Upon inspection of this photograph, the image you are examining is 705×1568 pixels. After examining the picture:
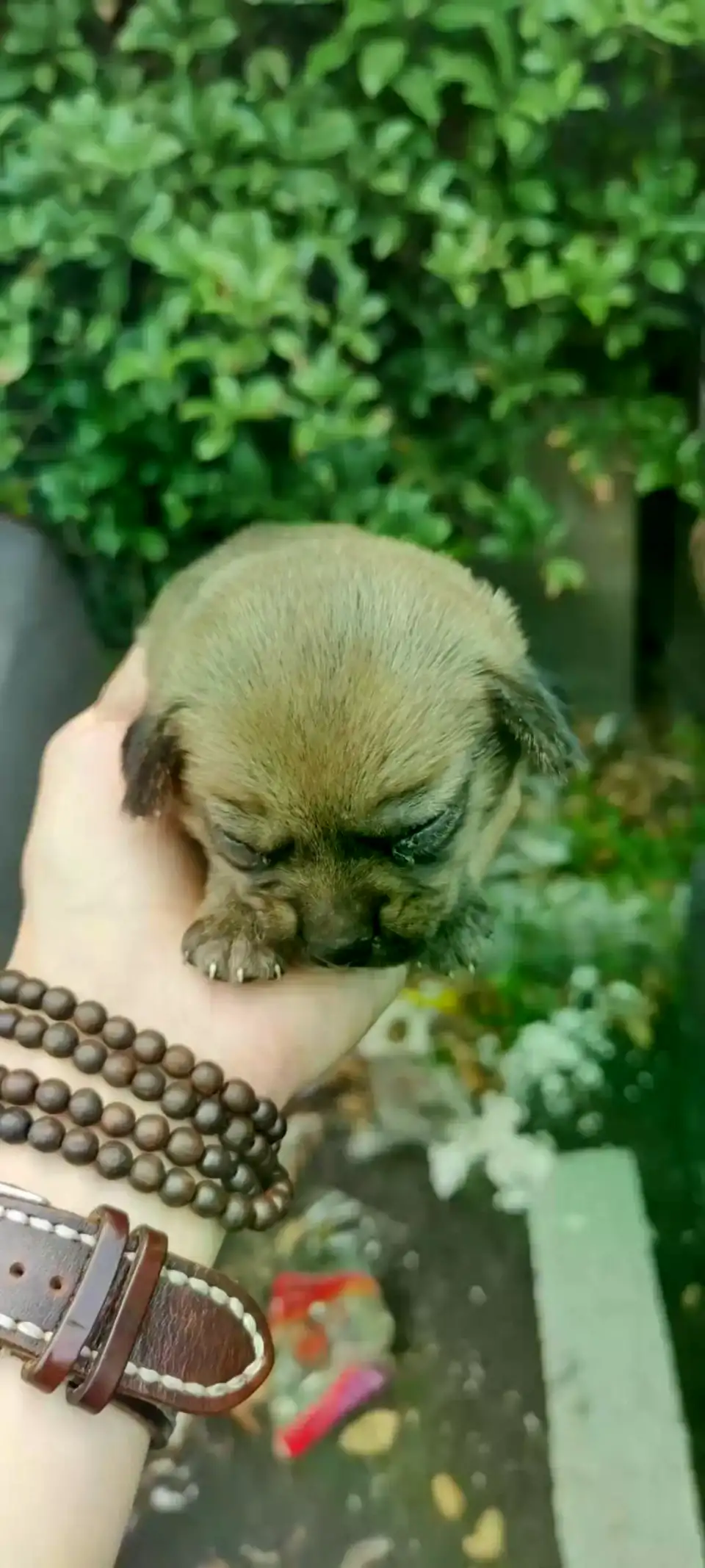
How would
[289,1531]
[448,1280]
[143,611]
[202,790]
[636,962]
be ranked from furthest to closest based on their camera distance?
1. [143,611]
2. [636,962]
3. [448,1280]
4. [289,1531]
5. [202,790]

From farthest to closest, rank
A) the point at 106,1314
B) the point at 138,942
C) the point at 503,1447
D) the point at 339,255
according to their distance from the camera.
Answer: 1. the point at 339,255
2. the point at 503,1447
3. the point at 138,942
4. the point at 106,1314

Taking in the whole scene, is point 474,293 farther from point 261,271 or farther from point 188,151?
point 188,151

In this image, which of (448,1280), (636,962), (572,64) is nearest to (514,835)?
(636,962)

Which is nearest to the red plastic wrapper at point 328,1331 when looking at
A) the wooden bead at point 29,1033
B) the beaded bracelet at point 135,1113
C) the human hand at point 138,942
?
the human hand at point 138,942

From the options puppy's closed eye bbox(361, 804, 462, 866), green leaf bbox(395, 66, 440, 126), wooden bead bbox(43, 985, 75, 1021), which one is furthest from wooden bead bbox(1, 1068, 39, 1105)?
green leaf bbox(395, 66, 440, 126)

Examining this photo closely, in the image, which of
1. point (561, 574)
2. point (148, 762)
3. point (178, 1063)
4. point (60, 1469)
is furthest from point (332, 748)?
point (561, 574)

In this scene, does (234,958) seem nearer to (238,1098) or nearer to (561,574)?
(238,1098)

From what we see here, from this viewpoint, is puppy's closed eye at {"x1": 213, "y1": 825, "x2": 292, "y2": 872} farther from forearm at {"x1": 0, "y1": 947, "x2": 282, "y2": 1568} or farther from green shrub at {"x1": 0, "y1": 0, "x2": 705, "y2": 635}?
green shrub at {"x1": 0, "y1": 0, "x2": 705, "y2": 635}

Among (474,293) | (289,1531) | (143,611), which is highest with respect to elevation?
(474,293)
